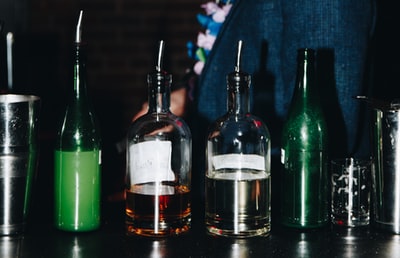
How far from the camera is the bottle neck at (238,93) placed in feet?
3.18

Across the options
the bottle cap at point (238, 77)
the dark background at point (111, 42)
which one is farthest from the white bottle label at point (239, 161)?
the dark background at point (111, 42)

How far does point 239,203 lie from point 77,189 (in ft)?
0.76

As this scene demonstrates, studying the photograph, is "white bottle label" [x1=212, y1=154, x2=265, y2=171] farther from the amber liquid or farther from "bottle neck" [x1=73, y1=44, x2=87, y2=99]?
"bottle neck" [x1=73, y1=44, x2=87, y2=99]

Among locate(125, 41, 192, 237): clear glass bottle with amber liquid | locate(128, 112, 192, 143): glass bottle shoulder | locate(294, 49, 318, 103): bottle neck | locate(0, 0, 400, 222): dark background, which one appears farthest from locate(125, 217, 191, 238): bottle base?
locate(0, 0, 400, 222): dark background

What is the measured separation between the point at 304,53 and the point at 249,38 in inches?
12.7

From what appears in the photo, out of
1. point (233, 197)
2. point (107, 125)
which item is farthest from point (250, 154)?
point (107, 125)

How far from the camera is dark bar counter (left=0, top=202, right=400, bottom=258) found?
89cm

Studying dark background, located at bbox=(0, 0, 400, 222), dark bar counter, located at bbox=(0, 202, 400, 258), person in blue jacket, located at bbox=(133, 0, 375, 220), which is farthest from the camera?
dark background, located at bbox=(0, 0, 400, 222)

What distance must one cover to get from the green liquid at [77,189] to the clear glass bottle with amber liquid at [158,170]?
50mm

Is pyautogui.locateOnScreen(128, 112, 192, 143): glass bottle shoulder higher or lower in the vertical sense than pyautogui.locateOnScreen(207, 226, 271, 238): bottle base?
higher

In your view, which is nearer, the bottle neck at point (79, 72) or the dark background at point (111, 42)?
the bottle neck at point (79, 72)

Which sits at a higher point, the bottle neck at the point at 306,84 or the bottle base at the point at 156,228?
the bottle neck at the point at 306,84

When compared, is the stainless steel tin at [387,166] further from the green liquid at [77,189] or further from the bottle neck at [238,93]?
Result: the green liquid at [77,189]

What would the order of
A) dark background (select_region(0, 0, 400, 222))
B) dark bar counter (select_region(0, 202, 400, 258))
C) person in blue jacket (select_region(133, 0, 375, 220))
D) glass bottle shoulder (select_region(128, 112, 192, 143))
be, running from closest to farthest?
dark bar counter (select_region(0, 202, 400, 258))
glass bottle shoulder (select_region(128, 112, 192, 143))
person in blue jacket (select_region(133, 0, 375, 220))
dark background (select_region(0, 0, 400, 222))
